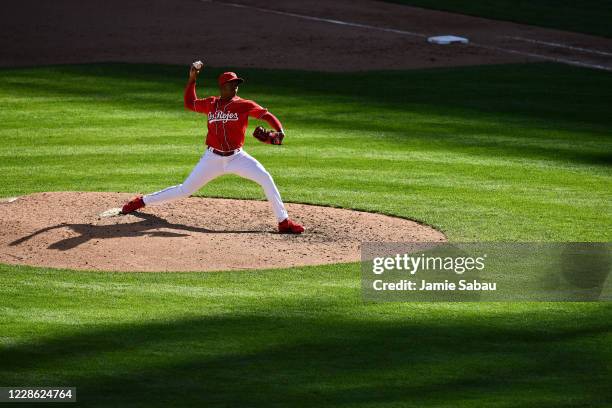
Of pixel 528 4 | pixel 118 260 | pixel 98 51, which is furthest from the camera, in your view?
pixel 528 4

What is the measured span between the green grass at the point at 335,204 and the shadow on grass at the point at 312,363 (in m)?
0.02

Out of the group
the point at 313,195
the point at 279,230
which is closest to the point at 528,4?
the point at 313,195

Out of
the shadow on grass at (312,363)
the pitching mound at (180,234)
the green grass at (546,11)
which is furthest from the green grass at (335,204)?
the green grass at (546,11)

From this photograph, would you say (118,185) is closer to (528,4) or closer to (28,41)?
(28,41)

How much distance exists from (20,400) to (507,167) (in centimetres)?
900

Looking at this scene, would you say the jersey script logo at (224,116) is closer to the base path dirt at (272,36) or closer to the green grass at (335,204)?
the green grass at (335,204)

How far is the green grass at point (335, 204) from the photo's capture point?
7.99 metres

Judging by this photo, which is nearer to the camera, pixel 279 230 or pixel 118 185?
pixel 279 230

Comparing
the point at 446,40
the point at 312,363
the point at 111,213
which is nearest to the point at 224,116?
the point at 111,213

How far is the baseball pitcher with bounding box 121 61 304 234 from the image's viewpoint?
11.7 m

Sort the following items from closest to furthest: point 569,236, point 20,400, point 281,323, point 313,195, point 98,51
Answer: point 20,400 < point 281,323 < point 569,236 < point 313,195 < point 98,51

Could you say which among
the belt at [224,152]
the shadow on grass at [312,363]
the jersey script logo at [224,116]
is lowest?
the shadow on grass at [312,363]

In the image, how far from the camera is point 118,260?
10945 millimetres

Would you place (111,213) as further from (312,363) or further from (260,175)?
(312,363)
